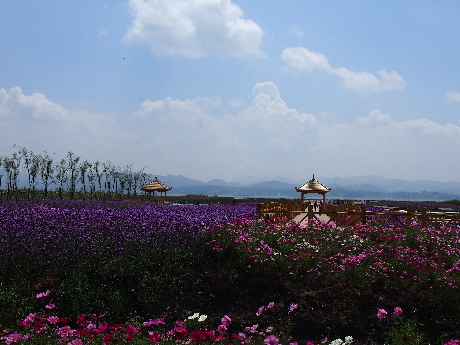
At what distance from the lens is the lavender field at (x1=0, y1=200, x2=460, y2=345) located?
719 cm

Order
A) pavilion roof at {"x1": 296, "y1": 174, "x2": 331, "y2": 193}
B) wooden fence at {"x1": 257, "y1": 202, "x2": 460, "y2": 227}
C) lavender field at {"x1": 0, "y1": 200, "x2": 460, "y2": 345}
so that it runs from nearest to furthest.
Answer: lavender field at {"x1": 0, "y1": 200, "x2": 460, "y2": 345}
wooden fence at {"x1": 257, "y1": 202, "x2": 460, "y2": 227}
pavilion roof at {"x1": 296, "y1": 174, "x2": 331, "y2": 193}

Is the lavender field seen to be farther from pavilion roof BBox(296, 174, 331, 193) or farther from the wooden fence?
pavilion roof BBox(296, 174, 331, 193)

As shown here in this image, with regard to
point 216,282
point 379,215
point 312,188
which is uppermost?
point 312,188

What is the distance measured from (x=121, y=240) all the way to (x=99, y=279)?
1.20 metres

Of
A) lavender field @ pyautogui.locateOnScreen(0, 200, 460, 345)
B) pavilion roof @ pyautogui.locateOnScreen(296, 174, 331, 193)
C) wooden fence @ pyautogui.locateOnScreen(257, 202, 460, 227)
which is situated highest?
pavilion roof @ pyautogui.locateOnScreen(296, 174, 331, 193)

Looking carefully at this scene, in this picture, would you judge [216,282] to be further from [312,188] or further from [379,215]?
[312,188]

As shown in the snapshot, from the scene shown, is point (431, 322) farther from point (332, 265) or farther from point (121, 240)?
point (121, 240)

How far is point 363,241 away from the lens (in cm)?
1167

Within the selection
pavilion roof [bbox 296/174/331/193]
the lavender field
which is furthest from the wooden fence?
pavilion roof [bbox 296/174/331/193]

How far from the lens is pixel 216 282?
868 centimetres

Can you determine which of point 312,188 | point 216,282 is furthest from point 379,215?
point 216,282

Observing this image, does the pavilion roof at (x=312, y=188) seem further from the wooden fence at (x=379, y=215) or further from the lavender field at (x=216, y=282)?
the lavender field at (x=216, y=282)

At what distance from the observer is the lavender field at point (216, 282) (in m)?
7.19

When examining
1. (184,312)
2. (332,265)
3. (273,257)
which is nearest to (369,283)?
(332,265)
